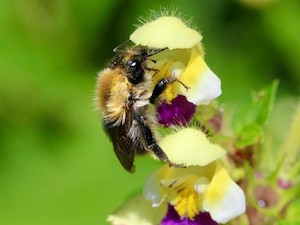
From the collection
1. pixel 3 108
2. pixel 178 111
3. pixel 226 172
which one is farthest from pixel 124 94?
pixel 3 108

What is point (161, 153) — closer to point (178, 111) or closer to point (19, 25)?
point (178, 111)

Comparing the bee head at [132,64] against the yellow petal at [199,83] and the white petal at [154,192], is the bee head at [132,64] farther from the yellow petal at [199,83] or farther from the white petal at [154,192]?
the white petal at [154,192]

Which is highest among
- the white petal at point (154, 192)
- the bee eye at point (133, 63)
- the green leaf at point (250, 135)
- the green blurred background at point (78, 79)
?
the green blurred background at point (78, 79)

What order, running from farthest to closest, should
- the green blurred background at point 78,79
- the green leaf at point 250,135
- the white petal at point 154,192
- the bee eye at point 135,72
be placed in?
the green blurred background at point 78,79
the green leaf at point 250,135
the white petal at point 154,192
the bee eye at point 135,72

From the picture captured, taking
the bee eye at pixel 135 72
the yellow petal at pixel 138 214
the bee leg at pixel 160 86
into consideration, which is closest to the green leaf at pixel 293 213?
the yellow petal at pixel 138 214

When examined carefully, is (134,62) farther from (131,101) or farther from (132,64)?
(131,101)

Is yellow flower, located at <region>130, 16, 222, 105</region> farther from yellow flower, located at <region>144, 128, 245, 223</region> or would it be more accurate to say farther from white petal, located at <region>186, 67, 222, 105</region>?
yellow flower, located at <region>144, 128, 245, 223</region>
